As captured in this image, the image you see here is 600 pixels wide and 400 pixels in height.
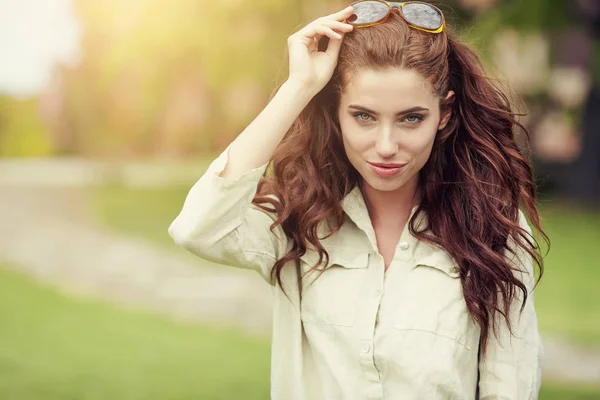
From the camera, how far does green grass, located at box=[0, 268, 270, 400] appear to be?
6219 mm

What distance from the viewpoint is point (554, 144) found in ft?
72.4

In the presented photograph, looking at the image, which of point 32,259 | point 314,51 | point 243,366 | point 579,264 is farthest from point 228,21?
point 314,51

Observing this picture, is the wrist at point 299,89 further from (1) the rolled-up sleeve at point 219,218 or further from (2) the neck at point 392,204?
(2) the neck at point 392,204

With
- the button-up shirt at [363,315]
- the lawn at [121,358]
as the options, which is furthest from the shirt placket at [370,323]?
the lawn at [121,358]

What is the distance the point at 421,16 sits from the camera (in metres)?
2.39

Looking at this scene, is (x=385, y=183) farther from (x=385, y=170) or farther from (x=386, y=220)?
(x=386, y=220)

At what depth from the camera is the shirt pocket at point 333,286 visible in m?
2.39

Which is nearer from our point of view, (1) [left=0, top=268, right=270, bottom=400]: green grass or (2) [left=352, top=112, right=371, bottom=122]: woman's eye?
(2) [left=352, top=112, right=371, bottom=122]: woman's eye

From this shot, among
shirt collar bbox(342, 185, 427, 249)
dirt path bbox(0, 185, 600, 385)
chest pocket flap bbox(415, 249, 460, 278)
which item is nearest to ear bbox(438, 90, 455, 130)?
shirt collar bbox(342, 185, 427, 249)

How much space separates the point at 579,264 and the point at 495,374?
32.5 ft

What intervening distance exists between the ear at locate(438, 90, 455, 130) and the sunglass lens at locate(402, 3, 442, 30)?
0.63ft

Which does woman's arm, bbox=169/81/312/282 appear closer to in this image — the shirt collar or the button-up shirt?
the button-up shirt

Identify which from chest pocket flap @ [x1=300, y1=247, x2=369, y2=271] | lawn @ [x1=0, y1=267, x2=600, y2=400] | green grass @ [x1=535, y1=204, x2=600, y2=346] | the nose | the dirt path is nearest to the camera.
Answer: the nose

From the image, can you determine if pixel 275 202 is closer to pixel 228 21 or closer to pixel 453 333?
pixel 453 333
